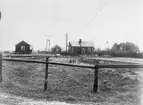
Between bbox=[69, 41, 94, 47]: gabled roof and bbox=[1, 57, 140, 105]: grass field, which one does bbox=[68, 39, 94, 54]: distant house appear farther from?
bbox=[1, 57, 140, 105]: grass field

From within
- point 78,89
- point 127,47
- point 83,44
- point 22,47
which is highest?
point 83,44

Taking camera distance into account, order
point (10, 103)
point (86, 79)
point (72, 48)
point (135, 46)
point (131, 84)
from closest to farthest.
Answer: point (10, 103)
point (131, 84)
point (86, 79)
point (72, 48)
point (135, 46)

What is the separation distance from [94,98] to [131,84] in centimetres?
310

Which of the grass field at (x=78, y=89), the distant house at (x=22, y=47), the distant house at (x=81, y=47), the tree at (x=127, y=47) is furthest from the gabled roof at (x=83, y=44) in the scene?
the grass field at (x=78, y=89)

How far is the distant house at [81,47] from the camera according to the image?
72.8 metres

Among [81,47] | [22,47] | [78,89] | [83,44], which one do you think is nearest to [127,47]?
[83,44]

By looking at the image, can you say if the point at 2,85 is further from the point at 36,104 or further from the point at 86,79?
the point at 86,79

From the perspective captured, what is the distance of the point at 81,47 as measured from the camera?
72.9 meters

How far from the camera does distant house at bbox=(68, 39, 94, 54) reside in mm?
72812

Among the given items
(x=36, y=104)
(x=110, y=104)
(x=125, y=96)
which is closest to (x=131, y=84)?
(x=125, y=96)

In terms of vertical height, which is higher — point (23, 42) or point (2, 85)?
point (23, 42)

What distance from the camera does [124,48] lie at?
102688 millimetres

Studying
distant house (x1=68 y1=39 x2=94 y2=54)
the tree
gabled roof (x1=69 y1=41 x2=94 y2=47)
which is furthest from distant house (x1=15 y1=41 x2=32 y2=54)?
the tree

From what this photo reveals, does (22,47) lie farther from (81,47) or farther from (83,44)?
(83,44)
